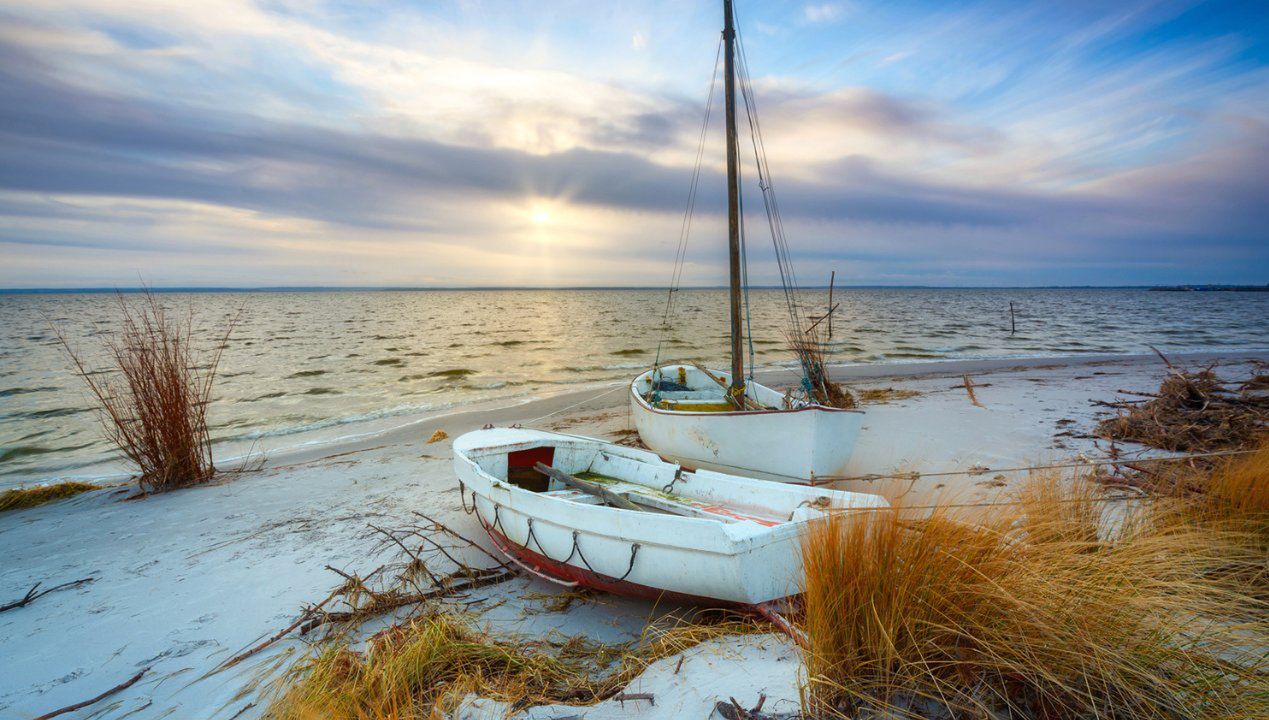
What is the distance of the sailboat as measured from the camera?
21.4ft

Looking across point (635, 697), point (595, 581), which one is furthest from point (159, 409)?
point (635, 697)

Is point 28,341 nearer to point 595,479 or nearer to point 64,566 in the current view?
point 64,566

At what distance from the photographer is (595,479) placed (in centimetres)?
670

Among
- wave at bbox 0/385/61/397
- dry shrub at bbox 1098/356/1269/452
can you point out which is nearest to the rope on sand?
dry shrub at bbox 1098/356/1269/452

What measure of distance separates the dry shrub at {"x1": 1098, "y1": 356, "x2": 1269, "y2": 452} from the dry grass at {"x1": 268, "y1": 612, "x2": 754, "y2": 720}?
23.6ft

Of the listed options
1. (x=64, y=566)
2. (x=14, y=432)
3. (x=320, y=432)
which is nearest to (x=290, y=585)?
(x=64, y=566)

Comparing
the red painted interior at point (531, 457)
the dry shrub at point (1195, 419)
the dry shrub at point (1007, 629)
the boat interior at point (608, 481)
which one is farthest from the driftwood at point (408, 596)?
the dry shrub at point (1195, 419)

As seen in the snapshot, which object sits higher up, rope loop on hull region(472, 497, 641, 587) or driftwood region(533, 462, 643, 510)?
driftwood region(533, 462, 643, 510)

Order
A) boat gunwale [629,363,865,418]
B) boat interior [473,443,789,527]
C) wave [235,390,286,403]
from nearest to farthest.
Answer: boat interior [473,443,789,527] → boat gunwale [629,363,865,418] → wave [235,390,286,403]

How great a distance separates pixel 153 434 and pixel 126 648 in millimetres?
5033

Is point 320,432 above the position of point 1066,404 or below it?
below

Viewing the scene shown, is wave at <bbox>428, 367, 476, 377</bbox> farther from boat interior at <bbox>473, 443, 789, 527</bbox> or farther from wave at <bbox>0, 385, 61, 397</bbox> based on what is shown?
boat interior at <bbox>473, 443, 789, 527</bbox>

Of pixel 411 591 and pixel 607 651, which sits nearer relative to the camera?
pixel 607 651

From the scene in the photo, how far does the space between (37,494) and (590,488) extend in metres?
9.05
